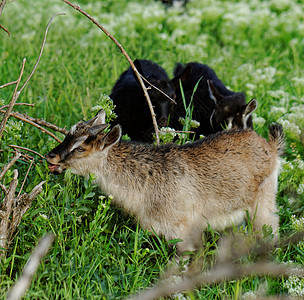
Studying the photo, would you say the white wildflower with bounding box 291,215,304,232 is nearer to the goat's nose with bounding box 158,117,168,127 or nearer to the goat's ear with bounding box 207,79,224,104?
the goat's nose with bounding box 158,117,168,127

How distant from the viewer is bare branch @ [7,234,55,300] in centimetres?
349

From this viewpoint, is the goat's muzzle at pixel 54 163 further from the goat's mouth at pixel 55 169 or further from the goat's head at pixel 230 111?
the goat's head at pixel 230 111

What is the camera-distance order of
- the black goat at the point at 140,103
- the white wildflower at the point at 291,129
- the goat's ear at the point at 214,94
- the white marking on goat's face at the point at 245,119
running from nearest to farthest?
the white wildflower at the point at 291,129 < the white marking on goat's face at the point at 245,119 < the black goat at the point at 140,103 < the goat's ear at the point at 214,94

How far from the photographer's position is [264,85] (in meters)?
7.43

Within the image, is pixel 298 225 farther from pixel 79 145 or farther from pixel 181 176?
pixel 79 145

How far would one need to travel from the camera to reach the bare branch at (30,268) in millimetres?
3488

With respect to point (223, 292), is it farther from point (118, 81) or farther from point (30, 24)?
point (30, 24)

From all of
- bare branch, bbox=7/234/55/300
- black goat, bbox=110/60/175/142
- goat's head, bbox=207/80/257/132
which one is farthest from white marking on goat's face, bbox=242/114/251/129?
bare branch, bbox=7/234/55/300

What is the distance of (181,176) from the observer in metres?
4.45

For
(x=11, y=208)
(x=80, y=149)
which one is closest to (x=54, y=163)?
(x=80, y=149)

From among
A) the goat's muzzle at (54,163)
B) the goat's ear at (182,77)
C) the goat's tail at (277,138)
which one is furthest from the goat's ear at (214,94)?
the goat's muzzle at (54,163)

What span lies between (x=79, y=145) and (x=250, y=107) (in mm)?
2560

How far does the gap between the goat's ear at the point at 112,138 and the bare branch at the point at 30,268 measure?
0.85m

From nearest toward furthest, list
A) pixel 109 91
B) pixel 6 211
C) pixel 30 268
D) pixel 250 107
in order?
pixel 30 268 → pixel 6 211 → pixel 250 107 → pixel 109 91
